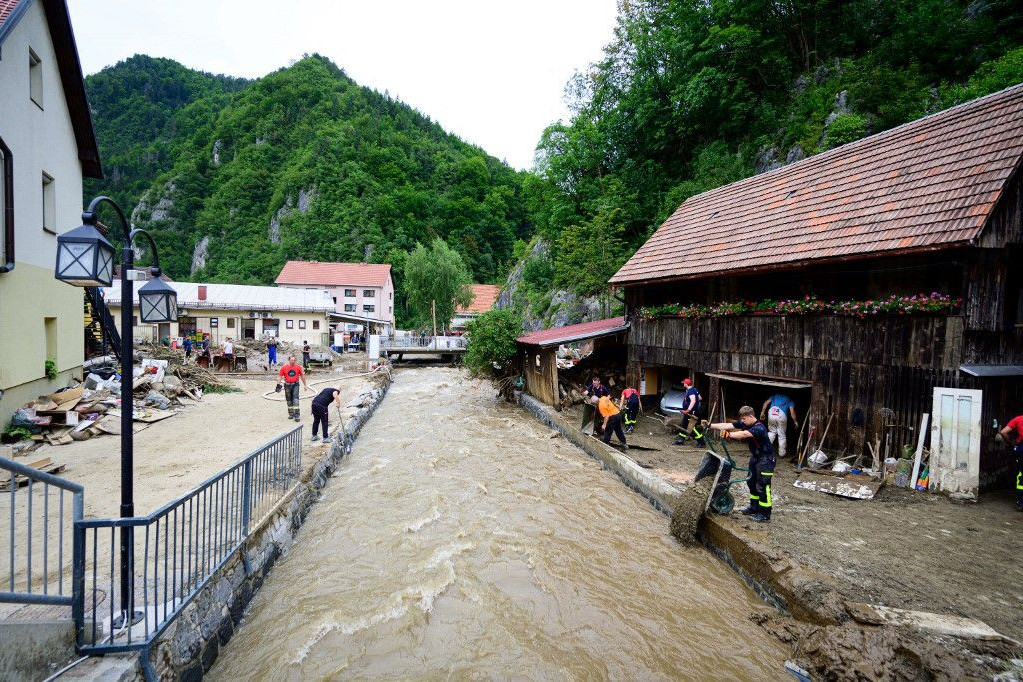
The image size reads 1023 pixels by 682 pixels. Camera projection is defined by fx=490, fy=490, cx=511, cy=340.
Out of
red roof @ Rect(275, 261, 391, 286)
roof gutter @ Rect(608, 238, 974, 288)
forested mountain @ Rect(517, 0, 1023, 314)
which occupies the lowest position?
roof gutter @ Rect(608, 238, 974, 288)

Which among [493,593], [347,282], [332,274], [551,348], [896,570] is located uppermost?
[332,274]

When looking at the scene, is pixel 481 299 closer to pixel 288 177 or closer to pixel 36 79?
pixel 288 177

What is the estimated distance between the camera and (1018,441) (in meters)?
7.77

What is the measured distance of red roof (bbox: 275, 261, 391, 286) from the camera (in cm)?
5600

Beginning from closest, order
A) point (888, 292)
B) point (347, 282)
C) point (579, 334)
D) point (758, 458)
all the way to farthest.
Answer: point (758, 458)
point (888, 292)
point (579, 334)
point (347, 282)

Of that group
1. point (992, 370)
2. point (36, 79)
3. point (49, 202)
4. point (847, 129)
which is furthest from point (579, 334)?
point (36, 79)

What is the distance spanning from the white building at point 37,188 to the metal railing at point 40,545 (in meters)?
4.77

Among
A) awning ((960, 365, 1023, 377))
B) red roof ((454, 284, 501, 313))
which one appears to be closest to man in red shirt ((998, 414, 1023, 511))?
awning ((960, 365, 1023, 377))

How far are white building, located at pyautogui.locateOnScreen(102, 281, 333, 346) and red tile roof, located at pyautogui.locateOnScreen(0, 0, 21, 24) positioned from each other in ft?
90.6

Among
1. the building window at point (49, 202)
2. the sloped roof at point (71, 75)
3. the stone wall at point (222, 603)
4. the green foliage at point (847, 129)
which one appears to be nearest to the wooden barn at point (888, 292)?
the green foliage at point (847, 129)

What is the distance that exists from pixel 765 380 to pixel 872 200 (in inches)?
173

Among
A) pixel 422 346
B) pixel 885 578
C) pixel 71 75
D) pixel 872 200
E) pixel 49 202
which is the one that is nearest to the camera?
pixel 885 578

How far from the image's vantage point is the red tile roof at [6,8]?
32.2 feet

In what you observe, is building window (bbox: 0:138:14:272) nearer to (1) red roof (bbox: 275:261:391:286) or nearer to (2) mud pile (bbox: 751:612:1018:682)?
(2) mud pile (bbox: 751:612:1018:682)
